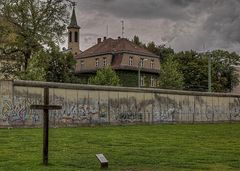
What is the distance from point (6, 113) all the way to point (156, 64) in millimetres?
64473

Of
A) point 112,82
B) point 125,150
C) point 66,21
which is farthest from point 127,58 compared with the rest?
point 125,150

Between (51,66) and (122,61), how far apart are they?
2621cm

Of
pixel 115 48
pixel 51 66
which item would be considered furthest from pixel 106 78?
pixel 115 48

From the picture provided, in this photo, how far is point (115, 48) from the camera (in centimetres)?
9562

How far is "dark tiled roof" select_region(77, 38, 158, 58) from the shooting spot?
94.5m

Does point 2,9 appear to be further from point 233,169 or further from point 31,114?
point 233,169

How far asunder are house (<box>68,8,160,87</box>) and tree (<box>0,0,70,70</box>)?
35.3 m

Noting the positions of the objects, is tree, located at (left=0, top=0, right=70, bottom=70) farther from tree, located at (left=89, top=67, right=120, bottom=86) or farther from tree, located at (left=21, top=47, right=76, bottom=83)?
tree, located at (left=89, top=67, right=120, bottom=86)

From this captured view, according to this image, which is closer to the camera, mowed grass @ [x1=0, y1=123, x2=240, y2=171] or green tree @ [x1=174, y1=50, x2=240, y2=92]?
A: mowed grass @ [x1=0, y1=123, x2=240, y2=171]

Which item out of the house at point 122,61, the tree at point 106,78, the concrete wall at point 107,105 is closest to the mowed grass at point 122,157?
the concrete wall at point 107,105

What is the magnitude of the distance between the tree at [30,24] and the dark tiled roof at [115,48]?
3727cm

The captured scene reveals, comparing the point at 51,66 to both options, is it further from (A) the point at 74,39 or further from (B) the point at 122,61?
(A) the point at 74,39

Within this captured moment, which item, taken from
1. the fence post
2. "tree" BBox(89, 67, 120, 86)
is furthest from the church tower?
the fence post

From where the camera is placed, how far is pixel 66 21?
2254 inches
